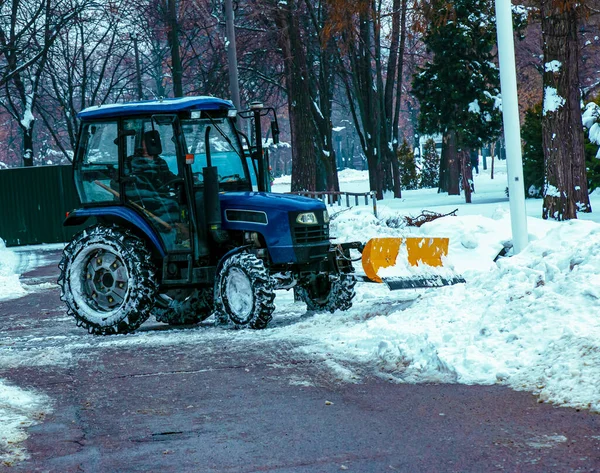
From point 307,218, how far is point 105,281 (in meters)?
2.40

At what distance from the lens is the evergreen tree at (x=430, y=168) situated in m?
58.2

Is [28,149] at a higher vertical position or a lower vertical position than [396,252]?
higher

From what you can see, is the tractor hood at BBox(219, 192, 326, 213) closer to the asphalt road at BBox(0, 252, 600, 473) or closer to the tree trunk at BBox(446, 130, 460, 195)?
the asphalt road at BBox(0, 252, 600, 473)

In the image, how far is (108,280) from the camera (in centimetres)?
1122

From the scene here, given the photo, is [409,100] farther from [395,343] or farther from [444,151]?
[395,343]

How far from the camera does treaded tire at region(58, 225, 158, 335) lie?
35.1 feet

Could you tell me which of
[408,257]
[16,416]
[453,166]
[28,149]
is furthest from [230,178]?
[453,166]

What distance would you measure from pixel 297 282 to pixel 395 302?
1.51 metres

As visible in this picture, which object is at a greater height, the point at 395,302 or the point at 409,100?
the point at 409,100

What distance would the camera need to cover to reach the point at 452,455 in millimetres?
5312

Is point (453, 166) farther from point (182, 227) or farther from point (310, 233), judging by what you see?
point (182, 227)

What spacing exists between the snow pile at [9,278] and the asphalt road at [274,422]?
8.45 meters

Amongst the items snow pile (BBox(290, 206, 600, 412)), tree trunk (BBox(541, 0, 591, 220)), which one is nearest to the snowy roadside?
snow pile (BBox(290, 206, 600, 412))

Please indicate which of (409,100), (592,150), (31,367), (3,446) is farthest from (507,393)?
(409,100)
